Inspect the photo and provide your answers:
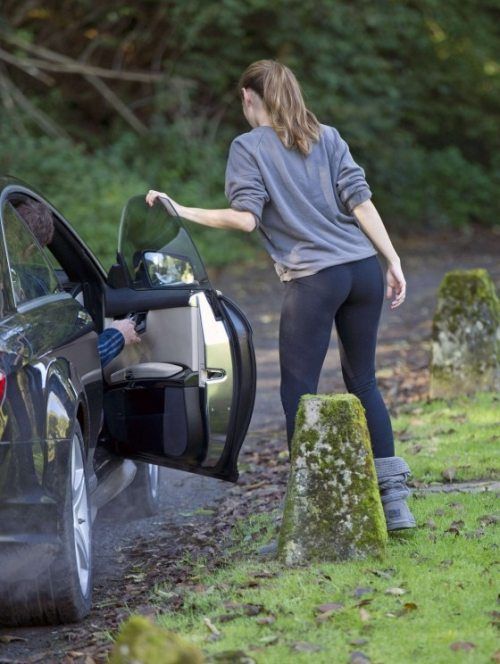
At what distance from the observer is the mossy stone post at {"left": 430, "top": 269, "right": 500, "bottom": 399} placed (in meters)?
8.84

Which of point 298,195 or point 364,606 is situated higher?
point 298,195

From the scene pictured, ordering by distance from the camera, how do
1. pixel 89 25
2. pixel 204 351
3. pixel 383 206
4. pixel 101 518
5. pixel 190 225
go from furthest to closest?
pixel 383 206 → pixel 89 25 → pixel 190 225 → pixel 101 518 → pixel 204 351

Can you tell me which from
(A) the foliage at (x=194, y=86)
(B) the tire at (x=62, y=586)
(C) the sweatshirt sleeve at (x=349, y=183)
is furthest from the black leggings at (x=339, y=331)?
(A) the foliage at (x=194, y=86)

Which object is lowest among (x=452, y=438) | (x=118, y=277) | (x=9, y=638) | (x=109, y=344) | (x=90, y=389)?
(x=9, y=638)

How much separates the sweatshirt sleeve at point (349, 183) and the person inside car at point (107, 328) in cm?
118

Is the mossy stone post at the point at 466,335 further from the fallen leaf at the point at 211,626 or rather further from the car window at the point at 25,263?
the fallen leaf at the point at 211,626

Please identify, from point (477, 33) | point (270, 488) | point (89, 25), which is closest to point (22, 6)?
point (89, 25)

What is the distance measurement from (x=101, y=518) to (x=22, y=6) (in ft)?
51.1

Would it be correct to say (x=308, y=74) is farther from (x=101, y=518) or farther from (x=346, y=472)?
(x=346, y=472)

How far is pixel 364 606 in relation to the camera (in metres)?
4.34

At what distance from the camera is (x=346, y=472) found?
480 cm

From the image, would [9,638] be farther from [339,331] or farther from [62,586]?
[339,331]

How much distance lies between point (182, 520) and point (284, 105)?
2.32 meters

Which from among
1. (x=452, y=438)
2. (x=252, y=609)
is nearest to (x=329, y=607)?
(x=252, y=609)
